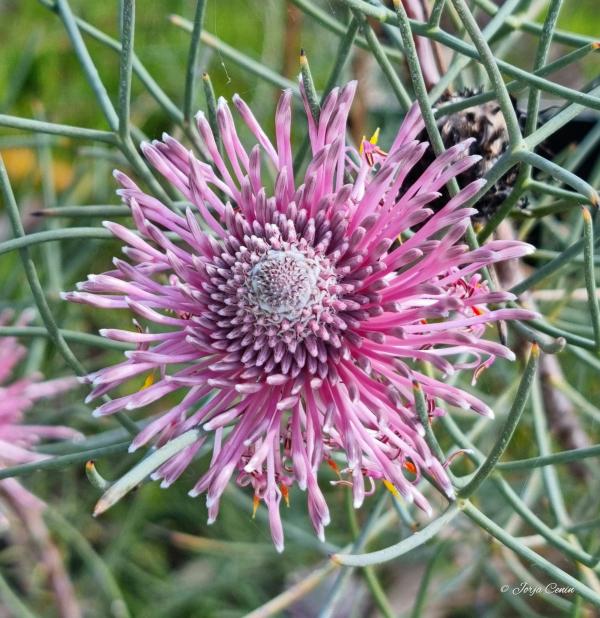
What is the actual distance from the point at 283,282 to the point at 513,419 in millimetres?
117

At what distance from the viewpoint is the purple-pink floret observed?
34cm

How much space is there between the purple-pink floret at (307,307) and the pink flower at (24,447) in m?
0.27

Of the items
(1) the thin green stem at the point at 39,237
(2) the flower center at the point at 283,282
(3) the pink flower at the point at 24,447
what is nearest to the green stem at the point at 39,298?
(1) the thin green stem at the point at 39,237

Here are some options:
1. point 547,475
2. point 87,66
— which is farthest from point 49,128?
point 547,475

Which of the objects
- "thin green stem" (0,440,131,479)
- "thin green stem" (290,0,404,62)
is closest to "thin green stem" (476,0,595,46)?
"thin green stem" (290,0,404,62)

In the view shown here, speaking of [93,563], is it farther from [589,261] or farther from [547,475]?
[589,261]

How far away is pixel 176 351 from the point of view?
36 cm

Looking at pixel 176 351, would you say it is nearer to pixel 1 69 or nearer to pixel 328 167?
pixel 328 167

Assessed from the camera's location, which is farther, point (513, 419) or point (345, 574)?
point (345, 574)

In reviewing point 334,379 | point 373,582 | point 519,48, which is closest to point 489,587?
point 373,582

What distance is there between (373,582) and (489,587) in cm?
48

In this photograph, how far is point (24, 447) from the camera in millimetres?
632

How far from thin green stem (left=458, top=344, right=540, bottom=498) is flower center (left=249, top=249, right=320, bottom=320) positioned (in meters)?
0.10

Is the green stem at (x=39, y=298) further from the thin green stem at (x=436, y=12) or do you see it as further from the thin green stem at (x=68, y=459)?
the thin green stem at (x=436, y=12)
